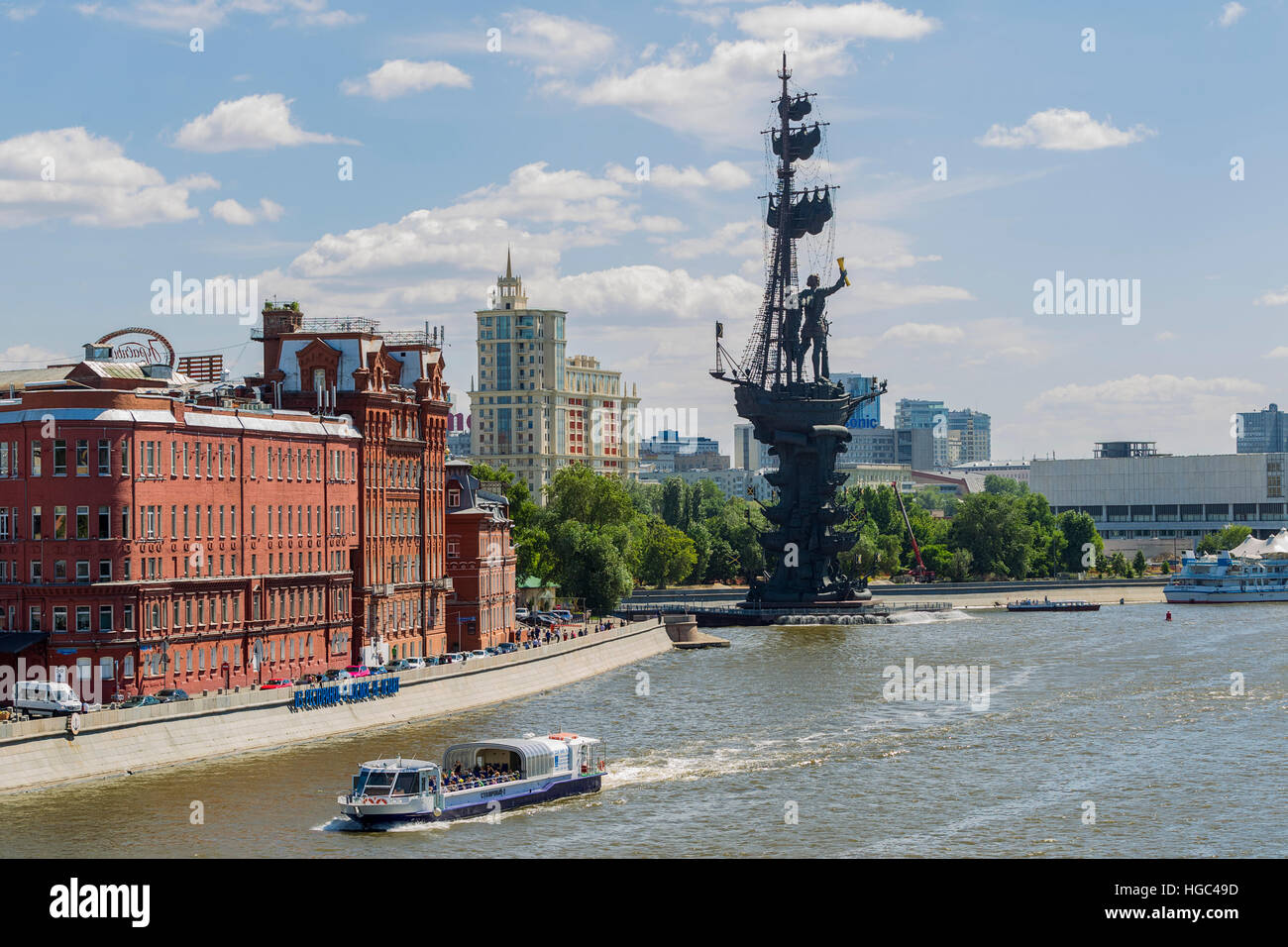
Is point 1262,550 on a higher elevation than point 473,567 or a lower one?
lower

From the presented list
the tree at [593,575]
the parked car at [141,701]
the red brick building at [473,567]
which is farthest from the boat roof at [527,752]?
the tree at [593,575]

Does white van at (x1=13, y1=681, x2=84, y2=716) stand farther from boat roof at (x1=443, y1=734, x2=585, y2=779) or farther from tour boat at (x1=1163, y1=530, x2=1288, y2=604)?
tour boat at (x1=1163, y1=530, x2=1288, y2=604)

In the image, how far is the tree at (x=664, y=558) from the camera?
19388 centimetres

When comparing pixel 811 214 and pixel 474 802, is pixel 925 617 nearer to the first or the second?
pixel 811 214

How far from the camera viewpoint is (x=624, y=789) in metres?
61.4

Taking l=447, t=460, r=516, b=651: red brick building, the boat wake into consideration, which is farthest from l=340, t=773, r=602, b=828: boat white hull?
the boat wake

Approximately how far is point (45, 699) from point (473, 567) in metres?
45.5

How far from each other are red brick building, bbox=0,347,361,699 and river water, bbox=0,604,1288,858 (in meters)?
9.30

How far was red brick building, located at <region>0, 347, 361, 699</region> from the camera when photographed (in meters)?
71.7

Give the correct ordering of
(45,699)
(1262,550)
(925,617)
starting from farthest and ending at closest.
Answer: (1262,550)
(925,617)
(45,699)

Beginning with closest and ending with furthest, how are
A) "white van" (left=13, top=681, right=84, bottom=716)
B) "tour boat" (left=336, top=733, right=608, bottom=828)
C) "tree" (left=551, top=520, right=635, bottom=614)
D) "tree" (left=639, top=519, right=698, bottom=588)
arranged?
"tour boat" (left=336, top=733, right=608, bottom=828)
"white van" (left=13, top=681, right=84, bottom=716)
"tree" (left=551, top=520, right=635, bottom=614)
"tree" (left=639, top=519, right=698, bottom=588)

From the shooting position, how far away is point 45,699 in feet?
213

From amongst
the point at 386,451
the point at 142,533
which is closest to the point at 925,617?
the point at 386,451

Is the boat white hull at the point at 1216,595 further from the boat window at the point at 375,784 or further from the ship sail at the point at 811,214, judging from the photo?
the boat window at the point at 375,784
